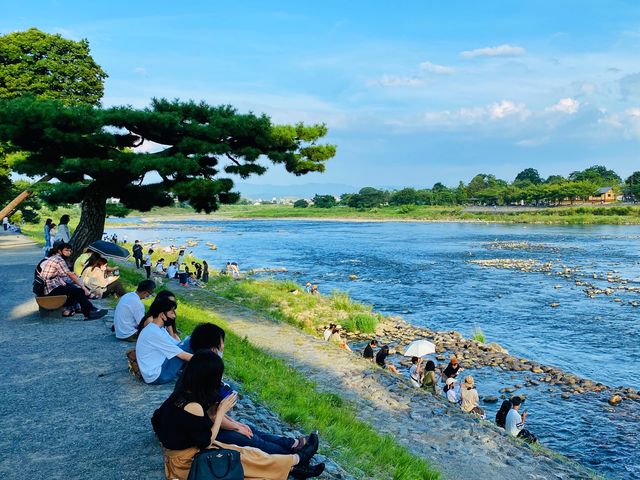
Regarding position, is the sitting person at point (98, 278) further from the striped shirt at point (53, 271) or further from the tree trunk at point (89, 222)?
the tree trunk at point (89, 222)

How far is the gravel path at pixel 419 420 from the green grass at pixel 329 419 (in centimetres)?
55

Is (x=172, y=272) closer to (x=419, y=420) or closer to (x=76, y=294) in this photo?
(x=76, y=294)

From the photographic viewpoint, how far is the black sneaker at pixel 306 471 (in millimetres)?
4473

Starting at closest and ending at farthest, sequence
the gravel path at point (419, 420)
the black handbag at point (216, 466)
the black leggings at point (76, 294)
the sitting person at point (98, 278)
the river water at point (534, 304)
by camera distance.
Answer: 1. the black handbag at point (216, 466)
2. the gravel path at point (419, 420)
3. the black leggings at point (76, 294)
4. the sitting person at point (98, 278)
5. the river water at point (534, 304)

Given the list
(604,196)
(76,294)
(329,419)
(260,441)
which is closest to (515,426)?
(329,419)

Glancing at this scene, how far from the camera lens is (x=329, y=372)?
10961 mm

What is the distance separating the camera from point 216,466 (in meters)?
3.81

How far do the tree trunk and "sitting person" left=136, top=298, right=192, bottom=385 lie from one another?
8.47 m

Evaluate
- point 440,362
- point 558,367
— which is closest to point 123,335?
point 440,362

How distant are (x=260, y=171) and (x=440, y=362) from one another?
23.6 feet

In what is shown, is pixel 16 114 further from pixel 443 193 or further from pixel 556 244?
pixel 443 193

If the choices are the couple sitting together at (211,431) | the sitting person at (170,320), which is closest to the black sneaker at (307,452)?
the couple sitting together at (211,431)

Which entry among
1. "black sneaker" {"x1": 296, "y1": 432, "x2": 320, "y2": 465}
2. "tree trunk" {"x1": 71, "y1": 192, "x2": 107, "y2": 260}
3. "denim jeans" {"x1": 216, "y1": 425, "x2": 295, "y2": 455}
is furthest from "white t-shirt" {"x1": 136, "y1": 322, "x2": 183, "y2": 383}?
"tree trunk" {"x1": 71, "y1": 192, "x2": 107, "y2": 260}

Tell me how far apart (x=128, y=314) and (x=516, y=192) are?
10510cm
